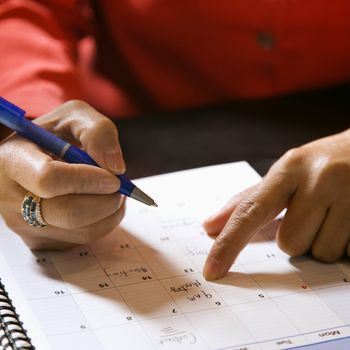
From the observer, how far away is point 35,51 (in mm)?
1044

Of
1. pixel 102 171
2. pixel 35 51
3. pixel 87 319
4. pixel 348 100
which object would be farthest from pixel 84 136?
pixel 348 100

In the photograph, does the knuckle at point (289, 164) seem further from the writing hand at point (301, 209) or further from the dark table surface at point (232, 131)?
the dark table surface at point (232, 131)

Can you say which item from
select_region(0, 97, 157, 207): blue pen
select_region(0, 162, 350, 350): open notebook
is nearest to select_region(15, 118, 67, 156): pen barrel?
select_region(0, 97, 157, 207): blue pen

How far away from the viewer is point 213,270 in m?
0.69

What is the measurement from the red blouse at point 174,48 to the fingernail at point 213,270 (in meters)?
0.39

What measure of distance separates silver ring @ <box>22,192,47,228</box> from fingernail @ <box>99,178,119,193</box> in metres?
0.06

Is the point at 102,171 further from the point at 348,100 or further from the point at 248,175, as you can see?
the point at 348,100

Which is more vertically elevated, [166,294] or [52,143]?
[52,143]

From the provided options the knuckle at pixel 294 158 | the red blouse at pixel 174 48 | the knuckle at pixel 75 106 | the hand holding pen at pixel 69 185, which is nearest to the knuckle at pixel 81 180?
the hand holding pen at pixel 69 185

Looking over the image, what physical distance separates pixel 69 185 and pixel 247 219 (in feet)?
0.61

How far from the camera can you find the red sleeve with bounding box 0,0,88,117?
93 cm

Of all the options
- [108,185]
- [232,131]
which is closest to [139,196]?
[108,185]

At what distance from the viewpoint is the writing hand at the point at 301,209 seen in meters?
0.72

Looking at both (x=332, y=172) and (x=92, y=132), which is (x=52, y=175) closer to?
(x=92, y=132)
